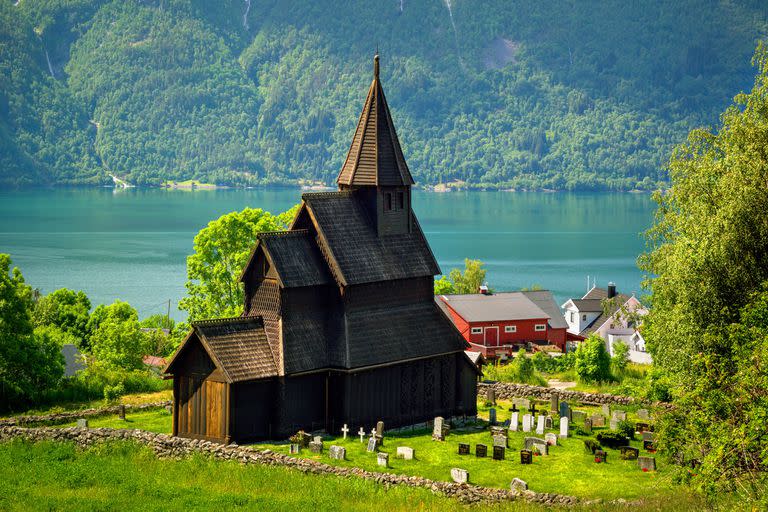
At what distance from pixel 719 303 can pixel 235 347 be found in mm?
15129

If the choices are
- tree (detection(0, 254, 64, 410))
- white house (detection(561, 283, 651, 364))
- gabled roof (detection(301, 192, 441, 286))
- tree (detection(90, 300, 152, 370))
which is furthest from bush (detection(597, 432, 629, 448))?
white house (detection(561, 283, 651, 364))

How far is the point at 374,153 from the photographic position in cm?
4309

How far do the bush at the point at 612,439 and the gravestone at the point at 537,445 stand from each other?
2.07 m

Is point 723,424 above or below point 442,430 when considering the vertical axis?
above

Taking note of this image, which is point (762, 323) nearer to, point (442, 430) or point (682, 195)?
point (682, 195)

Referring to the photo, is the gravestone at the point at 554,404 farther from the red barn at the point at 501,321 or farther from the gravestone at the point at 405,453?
the red barn at the point at 501,321

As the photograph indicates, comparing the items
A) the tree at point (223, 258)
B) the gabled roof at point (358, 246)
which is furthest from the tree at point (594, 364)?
the tree at point (223, 258)

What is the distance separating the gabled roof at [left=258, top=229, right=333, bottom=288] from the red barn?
32.2m

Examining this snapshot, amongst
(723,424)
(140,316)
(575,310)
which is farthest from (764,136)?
(140,316)

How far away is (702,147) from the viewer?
4056cm

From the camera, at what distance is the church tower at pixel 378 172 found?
42.7 metres

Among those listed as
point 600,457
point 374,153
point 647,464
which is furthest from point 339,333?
point 647,464

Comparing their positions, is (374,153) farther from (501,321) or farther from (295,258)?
(501,321)

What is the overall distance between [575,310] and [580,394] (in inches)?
1636
